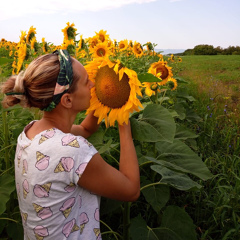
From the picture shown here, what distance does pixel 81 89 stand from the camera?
119 cm

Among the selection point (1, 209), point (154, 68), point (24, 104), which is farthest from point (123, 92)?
point (154, 68)

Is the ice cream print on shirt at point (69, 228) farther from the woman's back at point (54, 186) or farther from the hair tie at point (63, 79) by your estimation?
the hair tie at point (63, 79)

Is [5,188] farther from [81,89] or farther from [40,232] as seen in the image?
[81,89]

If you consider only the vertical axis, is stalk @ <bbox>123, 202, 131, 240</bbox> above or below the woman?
below

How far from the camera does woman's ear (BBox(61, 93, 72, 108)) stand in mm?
1144

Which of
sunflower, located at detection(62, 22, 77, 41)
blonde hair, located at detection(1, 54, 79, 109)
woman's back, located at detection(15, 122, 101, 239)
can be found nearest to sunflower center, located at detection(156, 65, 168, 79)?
blonde hair, located at detection(1, 54, 79, 109)

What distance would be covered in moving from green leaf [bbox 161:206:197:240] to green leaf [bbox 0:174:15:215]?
822 millimetres

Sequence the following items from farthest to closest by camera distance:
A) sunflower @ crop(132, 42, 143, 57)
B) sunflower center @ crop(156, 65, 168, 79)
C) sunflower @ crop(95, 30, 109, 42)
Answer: sunflower @ crop(132, 42, 143, 57)
sunflower @ crop(95, 30, 109, 42)
sunflower center @ crop(156, 65, 168, 79)

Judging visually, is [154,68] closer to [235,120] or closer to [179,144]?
[179,144]

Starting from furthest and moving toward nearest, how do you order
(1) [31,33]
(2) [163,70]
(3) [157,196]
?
1. (1) [31,33]
2. (2) [163,70]
3. (3) [157,196]

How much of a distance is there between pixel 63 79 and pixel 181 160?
67 cm

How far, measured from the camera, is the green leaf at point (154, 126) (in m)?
1.16

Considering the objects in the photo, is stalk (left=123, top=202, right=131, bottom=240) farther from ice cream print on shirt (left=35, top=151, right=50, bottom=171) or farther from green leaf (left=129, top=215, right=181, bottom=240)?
ice cream print on shirt (left=35, top=151, right=50, bottom=171)

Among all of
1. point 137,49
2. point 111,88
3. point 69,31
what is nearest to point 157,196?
point 111,88
